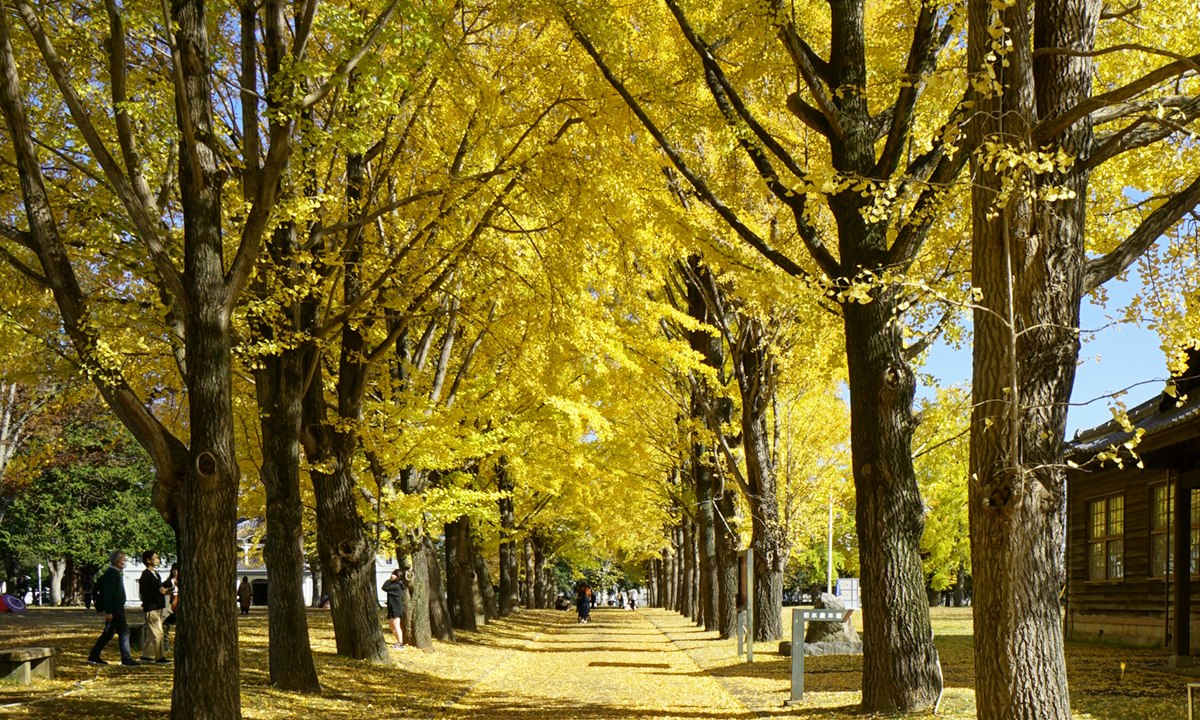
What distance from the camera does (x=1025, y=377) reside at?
6.69 meters

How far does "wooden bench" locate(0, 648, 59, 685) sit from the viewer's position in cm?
1093

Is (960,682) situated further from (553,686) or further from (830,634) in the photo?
(553,686)

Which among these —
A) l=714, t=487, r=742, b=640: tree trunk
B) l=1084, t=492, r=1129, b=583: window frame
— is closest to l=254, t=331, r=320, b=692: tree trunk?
l=714, t=487, r=742, b=640: tree trunk

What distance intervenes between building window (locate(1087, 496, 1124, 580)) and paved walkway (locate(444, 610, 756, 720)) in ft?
29.4

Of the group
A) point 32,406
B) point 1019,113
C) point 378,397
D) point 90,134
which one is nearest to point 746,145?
point 1019,113

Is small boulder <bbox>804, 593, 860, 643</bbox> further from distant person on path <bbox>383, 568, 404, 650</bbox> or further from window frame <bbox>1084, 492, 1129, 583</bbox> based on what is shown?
distant person on path <bbox>383, 568, 404, 650</bbox>

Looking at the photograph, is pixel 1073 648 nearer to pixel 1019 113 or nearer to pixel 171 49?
pixel 1019 113

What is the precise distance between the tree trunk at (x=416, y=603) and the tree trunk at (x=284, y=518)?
655cm

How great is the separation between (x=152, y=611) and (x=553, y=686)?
5.67m

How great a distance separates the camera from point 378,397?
19172 mm

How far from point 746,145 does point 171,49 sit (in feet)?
17.9

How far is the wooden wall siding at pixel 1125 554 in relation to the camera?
18.5 metres

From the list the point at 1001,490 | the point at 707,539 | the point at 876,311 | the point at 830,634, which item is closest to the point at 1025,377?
the point at 1001,490

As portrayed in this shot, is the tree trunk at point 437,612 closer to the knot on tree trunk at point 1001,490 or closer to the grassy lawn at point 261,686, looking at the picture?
the grassy lawn at point 261,686
